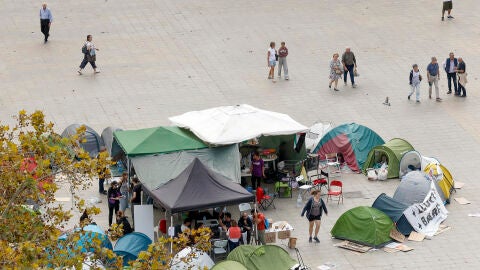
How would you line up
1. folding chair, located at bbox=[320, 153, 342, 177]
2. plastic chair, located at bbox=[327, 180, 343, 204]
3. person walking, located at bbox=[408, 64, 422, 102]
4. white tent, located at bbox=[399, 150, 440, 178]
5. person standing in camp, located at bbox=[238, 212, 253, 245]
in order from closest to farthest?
1. person standing in camp, located at bbox=[238, 212, 253, 245]
2. plastic chair, located at bbox=[327, 180, 343, 204]
3. white tent, located at bbox=[399, 150, 440, 178]
4. folding chair, located at bbox=[320, 153, 342, 177]
5. person walking, located at bbox=[408, 64, 422, 102]

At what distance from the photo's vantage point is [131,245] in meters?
24.5

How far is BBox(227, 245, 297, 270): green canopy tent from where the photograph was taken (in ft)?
A: 78.0

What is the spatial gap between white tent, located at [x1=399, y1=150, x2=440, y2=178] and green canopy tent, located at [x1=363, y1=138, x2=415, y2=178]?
0.13 meters

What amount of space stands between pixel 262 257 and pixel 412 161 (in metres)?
6.96

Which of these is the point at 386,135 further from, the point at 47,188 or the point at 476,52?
the point at 47,188

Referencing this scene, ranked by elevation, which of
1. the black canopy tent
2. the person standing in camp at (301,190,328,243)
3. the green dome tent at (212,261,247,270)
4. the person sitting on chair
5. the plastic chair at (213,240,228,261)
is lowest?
the green dome tent at (212,261,247,270)

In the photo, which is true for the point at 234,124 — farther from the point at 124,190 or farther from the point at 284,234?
the point at 284,234

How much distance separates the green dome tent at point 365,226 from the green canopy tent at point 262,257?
→ 8.01 feet

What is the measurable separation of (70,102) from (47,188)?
58.1 ft

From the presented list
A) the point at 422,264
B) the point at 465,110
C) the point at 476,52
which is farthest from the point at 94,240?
the point at 476,52

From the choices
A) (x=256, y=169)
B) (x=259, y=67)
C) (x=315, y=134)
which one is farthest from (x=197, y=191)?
(x=259, y=67)

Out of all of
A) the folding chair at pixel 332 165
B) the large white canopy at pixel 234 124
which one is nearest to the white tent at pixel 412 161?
the folding chair at pixel 332 165

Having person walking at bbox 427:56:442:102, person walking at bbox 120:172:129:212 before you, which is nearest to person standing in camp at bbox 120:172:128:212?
person walking at bbox 120:172:129:212

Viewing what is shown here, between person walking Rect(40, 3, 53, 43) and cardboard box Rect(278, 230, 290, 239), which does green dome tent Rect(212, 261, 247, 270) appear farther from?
person walking Rect(40, 3, 53, 43)
